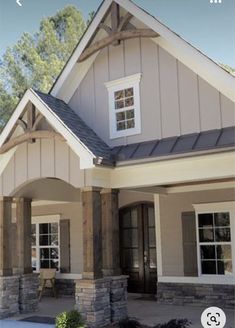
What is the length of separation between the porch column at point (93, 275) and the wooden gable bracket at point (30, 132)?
1366 millimetres

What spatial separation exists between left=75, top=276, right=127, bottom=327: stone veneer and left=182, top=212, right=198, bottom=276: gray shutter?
7.32 feet

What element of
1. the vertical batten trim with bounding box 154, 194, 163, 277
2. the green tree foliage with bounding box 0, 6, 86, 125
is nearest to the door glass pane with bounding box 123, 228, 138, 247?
the vertical batten trim with bounding box 154, 194, 163, 277

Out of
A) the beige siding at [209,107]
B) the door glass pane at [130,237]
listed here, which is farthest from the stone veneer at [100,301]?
the door glass pane at [130,237]

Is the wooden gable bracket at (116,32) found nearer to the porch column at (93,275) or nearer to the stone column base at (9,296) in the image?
the porch column at (93,275)

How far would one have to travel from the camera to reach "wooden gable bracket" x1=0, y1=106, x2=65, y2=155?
29.6ft

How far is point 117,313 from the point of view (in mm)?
8664

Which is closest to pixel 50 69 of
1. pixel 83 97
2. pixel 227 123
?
pixel 83 97

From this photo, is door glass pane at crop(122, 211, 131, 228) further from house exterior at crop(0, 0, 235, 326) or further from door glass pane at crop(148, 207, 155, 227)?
house exterior at crop(0, 0, 235, 326)

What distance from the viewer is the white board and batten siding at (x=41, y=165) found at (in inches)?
348

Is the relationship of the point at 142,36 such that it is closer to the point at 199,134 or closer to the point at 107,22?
the point at 107,22

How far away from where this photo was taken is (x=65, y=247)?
42.6 feet

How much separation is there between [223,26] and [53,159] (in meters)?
3.97

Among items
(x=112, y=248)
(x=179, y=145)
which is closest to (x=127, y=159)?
(x=179, y=145)

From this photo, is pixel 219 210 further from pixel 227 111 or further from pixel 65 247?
pixel 65 247
